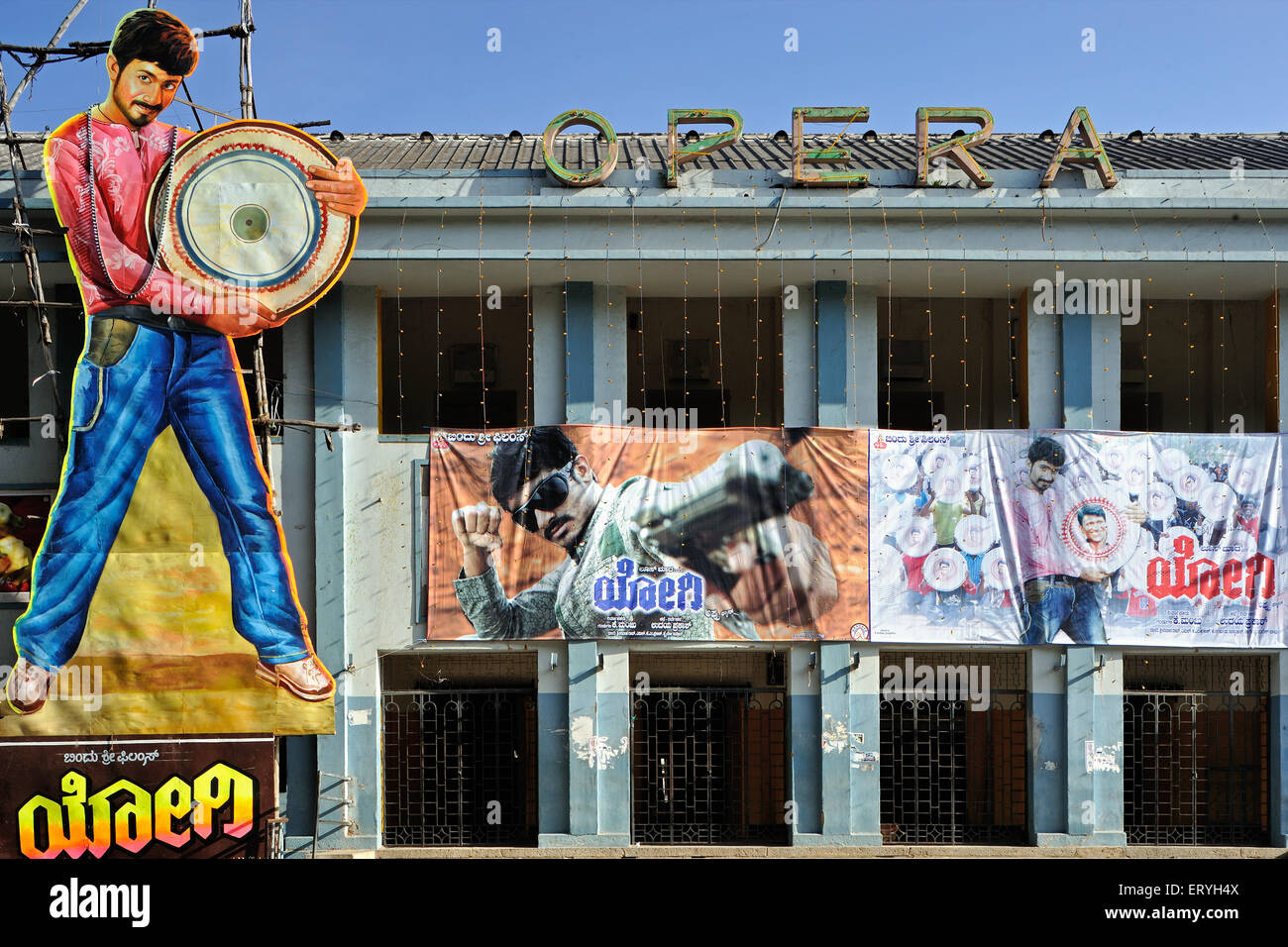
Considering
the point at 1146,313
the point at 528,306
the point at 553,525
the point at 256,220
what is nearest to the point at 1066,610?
the point at 1146,313

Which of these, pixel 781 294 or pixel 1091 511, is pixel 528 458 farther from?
pixel 1091 511

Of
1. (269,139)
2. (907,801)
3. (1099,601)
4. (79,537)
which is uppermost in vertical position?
(269,139)

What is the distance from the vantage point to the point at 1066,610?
A: 47.8ft

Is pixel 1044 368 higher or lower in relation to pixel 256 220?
lower

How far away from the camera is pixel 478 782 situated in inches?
611

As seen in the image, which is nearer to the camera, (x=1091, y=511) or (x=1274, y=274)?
(x=1091, y=511)

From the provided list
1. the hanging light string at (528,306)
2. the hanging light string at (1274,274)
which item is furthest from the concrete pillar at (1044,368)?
the hanging light string at (528,306)

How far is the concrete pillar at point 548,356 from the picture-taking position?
49.5 feet

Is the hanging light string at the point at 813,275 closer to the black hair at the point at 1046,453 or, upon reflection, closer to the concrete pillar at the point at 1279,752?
the black hair at the point at 1046,453

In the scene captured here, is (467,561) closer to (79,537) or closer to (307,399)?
(307,399)

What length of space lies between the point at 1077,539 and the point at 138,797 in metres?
→ 12.4

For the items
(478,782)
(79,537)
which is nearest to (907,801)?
(478,782)

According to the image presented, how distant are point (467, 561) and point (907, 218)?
7.27 m

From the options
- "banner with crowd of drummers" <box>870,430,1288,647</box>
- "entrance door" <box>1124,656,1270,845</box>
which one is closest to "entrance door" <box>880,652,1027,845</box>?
"banner with crowd of drummers" <box>870,430,1288,647</box>
